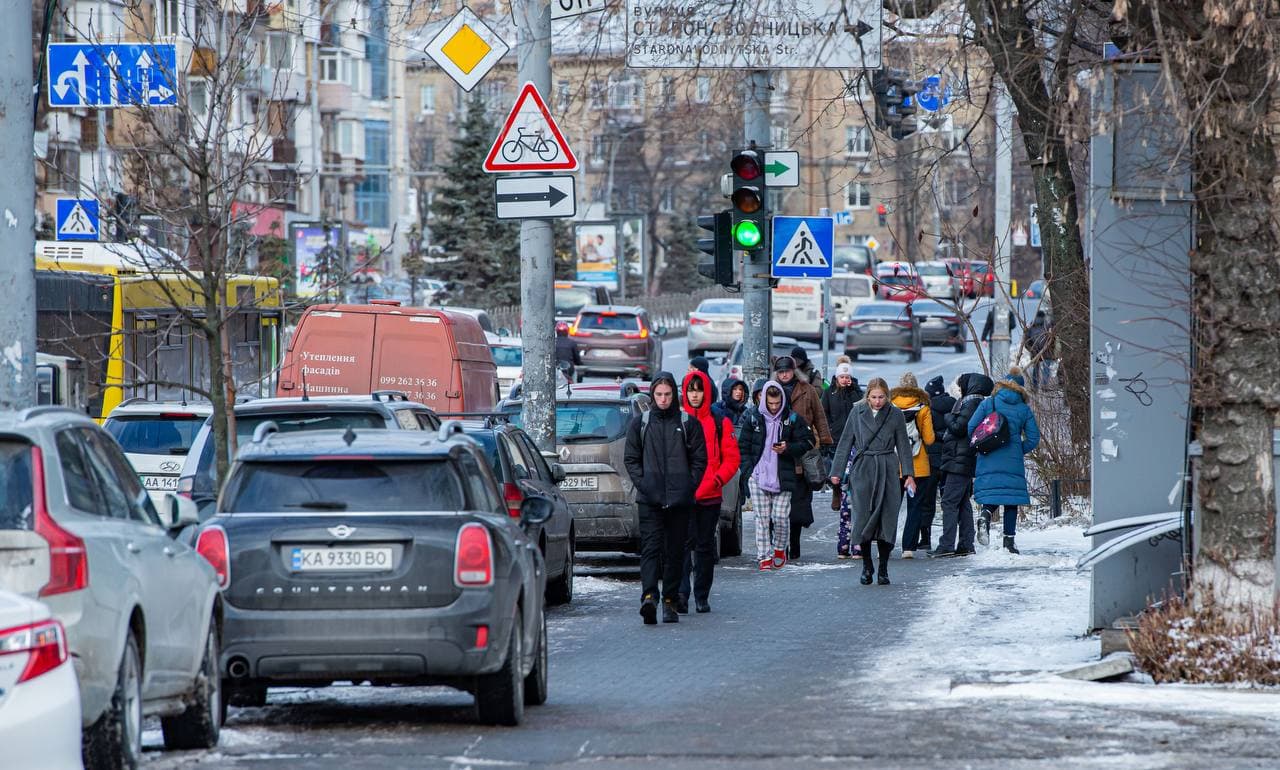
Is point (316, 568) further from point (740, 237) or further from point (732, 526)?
point (740, 237)

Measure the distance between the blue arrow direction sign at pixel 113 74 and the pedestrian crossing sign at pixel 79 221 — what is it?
274 inches

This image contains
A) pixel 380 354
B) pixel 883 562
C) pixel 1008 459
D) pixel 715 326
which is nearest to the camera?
pixel 883 562

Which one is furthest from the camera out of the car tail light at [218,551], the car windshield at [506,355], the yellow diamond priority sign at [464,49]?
the car windshield at [506,355]

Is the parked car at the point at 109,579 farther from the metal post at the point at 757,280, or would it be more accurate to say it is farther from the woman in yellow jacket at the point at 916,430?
the metal post at the point at 757,280

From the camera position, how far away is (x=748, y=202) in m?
21.2

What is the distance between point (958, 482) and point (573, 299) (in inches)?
1641

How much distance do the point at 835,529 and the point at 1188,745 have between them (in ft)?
49.8

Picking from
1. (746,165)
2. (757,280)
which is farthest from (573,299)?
(746,165)

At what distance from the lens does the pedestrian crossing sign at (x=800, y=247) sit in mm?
22422

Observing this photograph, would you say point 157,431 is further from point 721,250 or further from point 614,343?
point 614,343

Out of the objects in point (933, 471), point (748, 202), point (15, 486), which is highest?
point (748, 202)

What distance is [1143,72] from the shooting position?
37.0ft

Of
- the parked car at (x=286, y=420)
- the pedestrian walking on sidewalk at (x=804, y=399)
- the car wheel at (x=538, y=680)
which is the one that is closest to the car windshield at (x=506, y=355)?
the pedestrian walking on sidewalk at (x=804, y=399)

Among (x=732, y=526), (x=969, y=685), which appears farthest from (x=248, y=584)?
(x=732, y=526)
